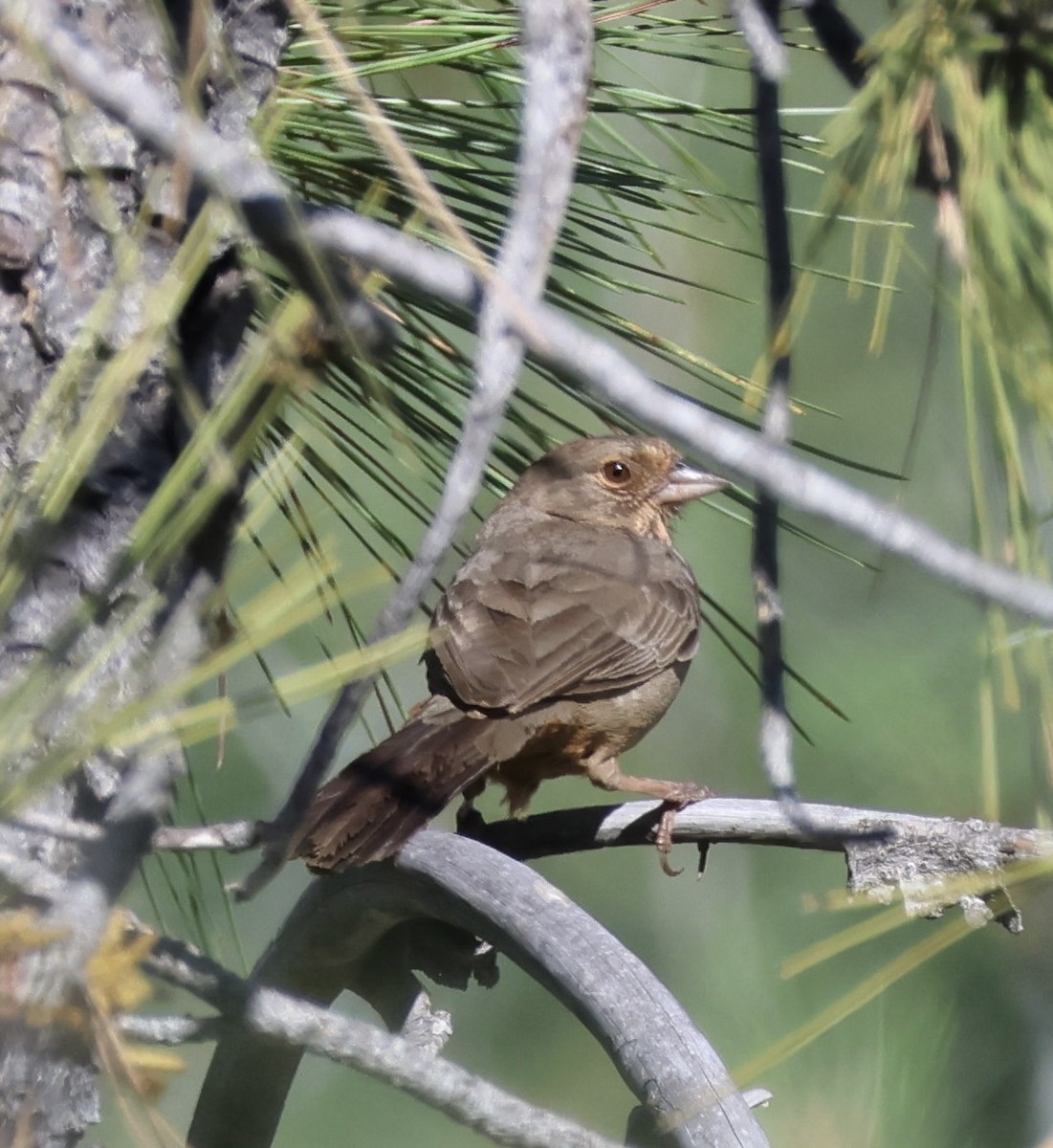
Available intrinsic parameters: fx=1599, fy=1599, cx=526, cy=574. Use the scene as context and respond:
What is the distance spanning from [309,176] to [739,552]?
17.4ft

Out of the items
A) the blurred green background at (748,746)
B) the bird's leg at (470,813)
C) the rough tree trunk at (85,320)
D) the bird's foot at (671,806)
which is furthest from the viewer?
the blurred green background at (748,746)

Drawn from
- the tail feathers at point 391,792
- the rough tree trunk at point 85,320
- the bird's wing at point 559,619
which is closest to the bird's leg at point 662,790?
the bird's wing at point 559,619

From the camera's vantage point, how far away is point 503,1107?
4.89ft

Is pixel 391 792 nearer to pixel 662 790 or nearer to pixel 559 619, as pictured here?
pixel 662 790

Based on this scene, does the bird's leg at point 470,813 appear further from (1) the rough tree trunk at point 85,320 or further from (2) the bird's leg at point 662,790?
(1) the rough tree trunk at point 85,320

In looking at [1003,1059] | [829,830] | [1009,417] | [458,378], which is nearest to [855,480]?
[1003,1059]

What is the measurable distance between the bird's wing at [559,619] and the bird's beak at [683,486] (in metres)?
0.28

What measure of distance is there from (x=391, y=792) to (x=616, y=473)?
177cm

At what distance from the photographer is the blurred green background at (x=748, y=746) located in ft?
17.6

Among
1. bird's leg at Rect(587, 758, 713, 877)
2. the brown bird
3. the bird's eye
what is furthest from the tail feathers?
the bird's eye

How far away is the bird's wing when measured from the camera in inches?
147

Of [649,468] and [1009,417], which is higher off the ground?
[1009,417]

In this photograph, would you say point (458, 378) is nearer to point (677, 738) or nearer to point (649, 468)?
point (649, 468)

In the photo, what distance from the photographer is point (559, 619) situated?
394 cm
